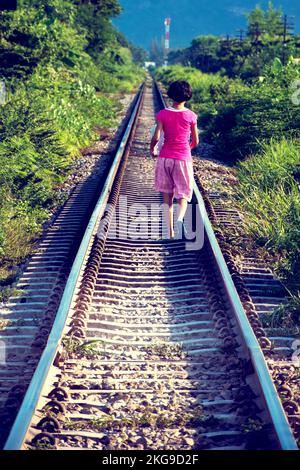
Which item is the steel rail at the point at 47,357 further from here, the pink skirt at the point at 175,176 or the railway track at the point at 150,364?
the pink skirt at the point at 175,176

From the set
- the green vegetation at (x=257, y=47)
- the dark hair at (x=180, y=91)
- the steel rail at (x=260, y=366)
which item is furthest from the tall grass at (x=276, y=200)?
the green vegetation at (x=257, y=47)

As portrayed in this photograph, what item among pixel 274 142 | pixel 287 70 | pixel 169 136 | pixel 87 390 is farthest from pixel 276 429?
pixel 287 70

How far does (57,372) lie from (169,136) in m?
2.95

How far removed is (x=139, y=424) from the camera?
12.1 ft

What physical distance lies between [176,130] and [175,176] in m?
0.50

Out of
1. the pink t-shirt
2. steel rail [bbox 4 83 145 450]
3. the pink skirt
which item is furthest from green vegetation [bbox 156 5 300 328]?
steel rail [bbox 4 83 145 450]

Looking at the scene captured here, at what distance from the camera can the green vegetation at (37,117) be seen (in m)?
7.81

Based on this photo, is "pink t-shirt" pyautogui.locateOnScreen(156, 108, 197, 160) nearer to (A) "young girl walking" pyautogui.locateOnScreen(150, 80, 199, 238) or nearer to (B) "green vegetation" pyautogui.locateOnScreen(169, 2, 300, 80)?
(A) "young girl walking" pyautogui.locateOnScreen(150, 80, 199, 238)

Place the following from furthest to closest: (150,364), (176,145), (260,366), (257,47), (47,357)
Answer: (257,47) → (176,145) → (150,364) → (47,357) → (260,366)

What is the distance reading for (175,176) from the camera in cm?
655

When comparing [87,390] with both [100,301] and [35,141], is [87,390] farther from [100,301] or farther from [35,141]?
[35,141]

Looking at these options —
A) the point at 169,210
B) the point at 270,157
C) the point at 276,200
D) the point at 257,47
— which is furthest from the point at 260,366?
the point at 257,47

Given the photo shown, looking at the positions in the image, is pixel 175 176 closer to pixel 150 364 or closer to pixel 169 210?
pixel 169 210

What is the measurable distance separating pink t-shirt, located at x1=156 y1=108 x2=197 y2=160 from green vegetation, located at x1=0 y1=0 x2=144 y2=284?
187 centimetres
